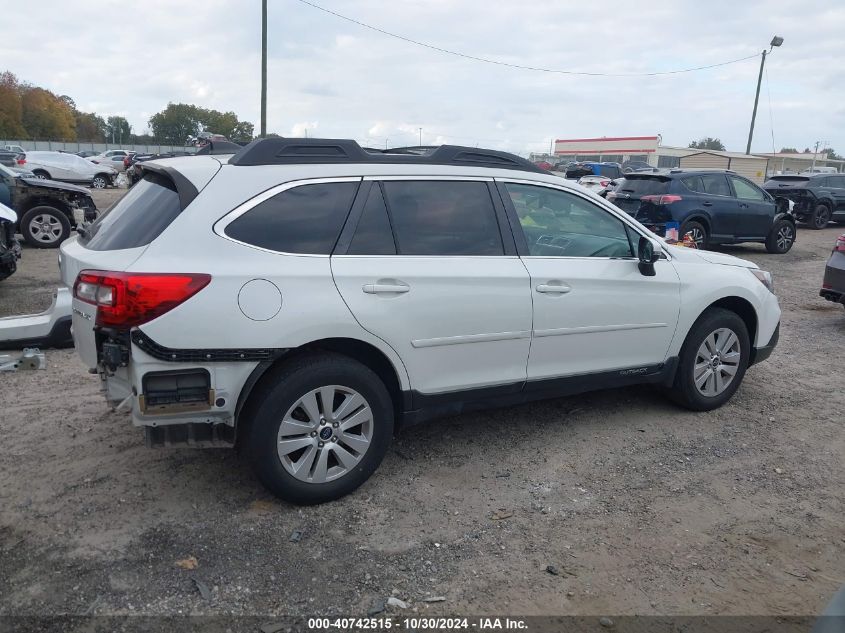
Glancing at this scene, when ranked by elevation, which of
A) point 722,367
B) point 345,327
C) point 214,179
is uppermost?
point 214,179

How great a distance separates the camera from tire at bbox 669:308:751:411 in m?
4.92

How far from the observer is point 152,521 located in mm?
3455

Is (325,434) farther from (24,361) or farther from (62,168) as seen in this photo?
(62,168)

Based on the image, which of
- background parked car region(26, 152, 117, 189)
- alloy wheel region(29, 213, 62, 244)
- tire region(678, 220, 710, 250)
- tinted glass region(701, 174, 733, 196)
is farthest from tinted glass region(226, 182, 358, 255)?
background parked car region(26, 152, 117, 189)

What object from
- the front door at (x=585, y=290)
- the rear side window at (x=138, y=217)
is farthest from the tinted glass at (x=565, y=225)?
the rear side window at (x=138, y=217)

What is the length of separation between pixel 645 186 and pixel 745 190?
7.75 ft

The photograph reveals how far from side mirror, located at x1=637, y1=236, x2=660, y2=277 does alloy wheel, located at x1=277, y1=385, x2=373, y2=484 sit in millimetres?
2151

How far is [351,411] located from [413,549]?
761 millimetres

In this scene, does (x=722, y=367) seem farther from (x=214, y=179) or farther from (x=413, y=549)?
(x=214, y=179)

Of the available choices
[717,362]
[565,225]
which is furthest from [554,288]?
[717,362]

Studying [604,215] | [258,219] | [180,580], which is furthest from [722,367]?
[180,580]

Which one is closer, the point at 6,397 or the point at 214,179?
the point at 214,179

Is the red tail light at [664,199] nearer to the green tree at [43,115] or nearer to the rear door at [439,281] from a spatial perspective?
the rear door at [439,281]

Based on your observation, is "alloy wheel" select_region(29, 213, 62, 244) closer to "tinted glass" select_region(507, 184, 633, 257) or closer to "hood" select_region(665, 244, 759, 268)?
"tinted glass" select_region(507, 184, 633, 257)
